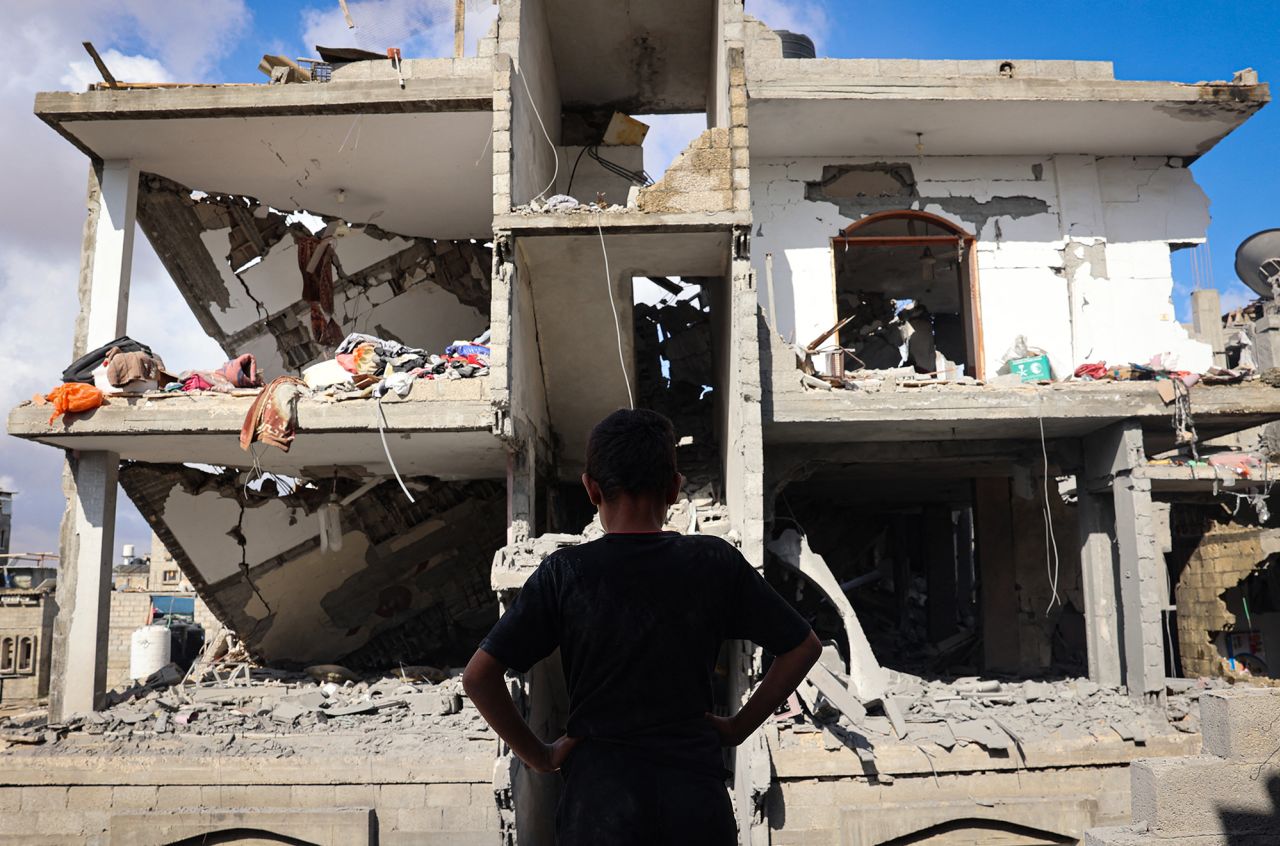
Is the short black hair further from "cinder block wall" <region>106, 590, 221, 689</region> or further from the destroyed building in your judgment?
"cinder block wall" <region>106, 590, 221, 689</region>

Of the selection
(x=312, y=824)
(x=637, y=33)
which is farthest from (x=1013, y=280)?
(x=312, y=824)

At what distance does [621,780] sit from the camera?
2.16 m

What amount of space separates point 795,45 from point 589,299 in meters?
5.21

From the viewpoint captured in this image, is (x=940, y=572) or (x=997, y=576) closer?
(x=997, y=576)

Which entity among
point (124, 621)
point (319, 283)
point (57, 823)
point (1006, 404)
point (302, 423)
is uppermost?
point (319, 283)

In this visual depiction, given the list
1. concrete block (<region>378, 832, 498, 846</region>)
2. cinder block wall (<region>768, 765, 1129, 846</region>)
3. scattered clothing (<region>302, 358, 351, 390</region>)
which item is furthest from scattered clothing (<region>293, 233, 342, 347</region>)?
cinder block wall (<region>768, 765, 1129, 846</region>)

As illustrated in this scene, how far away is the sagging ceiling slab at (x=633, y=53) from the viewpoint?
13672 millimetres

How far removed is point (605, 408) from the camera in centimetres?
1348

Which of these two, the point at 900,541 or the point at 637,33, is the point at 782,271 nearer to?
the point at 637,33

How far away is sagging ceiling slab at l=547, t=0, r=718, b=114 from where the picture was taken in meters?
13.7

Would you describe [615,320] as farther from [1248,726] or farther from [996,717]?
[1248,726]

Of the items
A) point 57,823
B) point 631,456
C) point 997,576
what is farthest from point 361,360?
point 997,576

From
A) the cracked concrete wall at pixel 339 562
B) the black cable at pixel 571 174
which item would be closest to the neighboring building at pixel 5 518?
the cracked concrete wall at pixel 339 562

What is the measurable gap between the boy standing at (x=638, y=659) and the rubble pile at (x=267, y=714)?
29.4 feet
